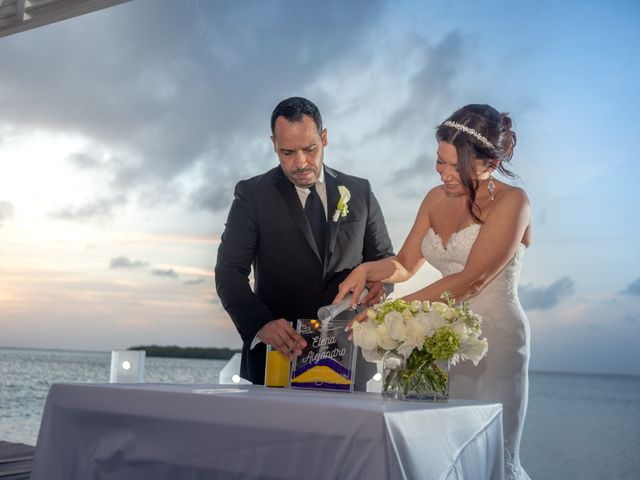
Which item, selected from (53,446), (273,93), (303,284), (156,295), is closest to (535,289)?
(273,93)

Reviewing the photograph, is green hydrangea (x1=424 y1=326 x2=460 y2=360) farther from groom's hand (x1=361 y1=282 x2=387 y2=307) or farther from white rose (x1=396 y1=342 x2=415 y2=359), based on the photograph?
groom's hand (x1=361 y1=282 x2=387 y2=307)

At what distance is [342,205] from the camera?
9.86ft

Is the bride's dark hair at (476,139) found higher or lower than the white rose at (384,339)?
higher

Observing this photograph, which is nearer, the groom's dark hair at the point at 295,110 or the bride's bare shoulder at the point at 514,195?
the bride's bare shoulder at the point at 514,195

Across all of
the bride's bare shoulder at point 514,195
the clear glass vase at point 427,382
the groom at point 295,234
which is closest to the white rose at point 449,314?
the clear glass vase at point 427,382

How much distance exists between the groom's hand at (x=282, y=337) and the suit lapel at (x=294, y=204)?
0.51 m

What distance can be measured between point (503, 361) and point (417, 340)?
668mm

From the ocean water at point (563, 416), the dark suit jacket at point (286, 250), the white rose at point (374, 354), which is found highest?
the dark suit jacket at point (286, 250)

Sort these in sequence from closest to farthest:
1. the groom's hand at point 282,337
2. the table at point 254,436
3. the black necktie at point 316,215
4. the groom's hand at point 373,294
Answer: the table at point 254,436 → the groom's hand at point 282,337 → the groom's hand at point 373,294 → the black necktie at point 316,215

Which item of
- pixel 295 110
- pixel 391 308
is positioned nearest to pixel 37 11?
pixel 295 110

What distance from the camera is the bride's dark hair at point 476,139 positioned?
2.51m

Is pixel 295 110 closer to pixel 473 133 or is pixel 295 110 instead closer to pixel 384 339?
pixel 473 133

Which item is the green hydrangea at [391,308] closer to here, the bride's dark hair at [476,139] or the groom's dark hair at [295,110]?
the bride's dark hair at [476,139]

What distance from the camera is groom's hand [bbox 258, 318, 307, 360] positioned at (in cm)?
228
